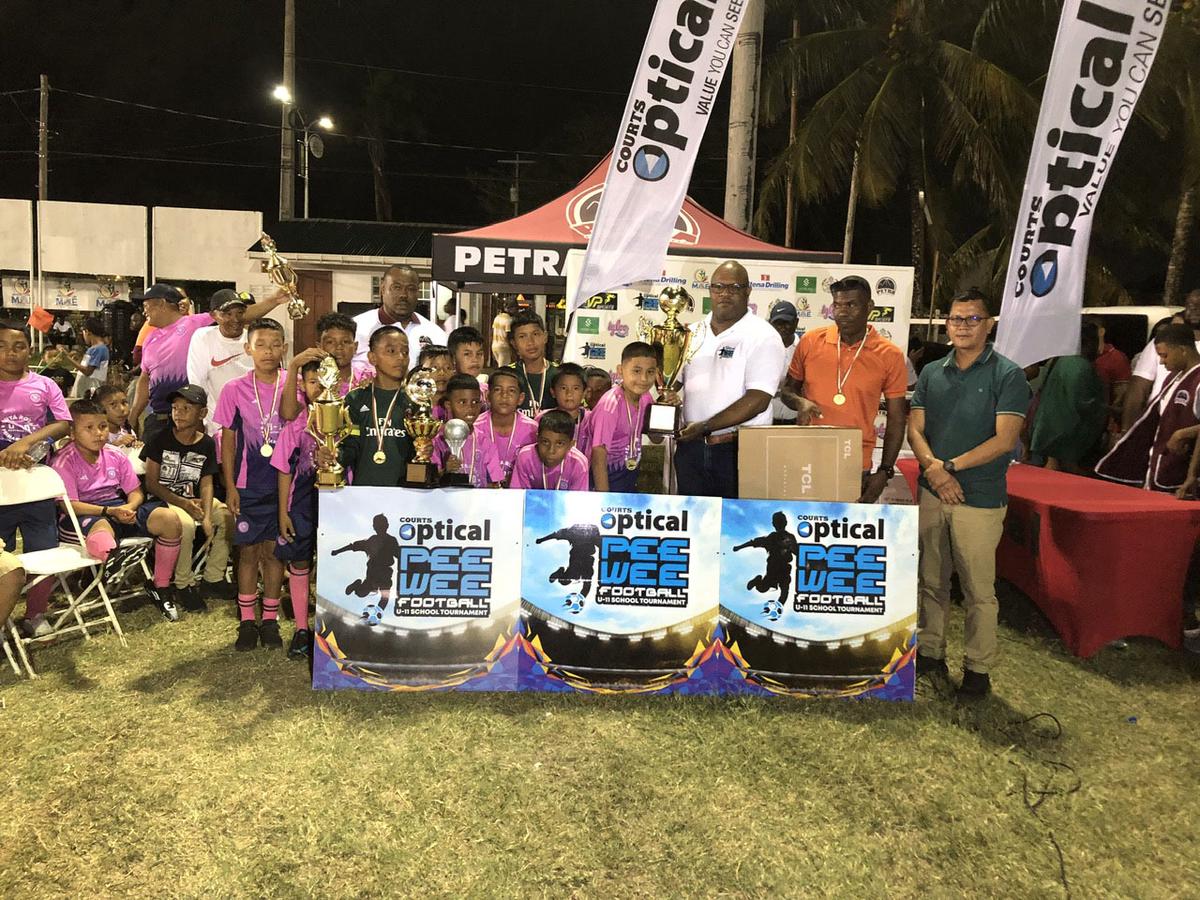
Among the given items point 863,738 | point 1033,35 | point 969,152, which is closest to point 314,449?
point 863,738

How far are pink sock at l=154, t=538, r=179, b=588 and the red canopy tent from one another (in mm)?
4085

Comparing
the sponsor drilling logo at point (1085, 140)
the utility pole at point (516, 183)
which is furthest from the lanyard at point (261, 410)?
the utility pole at point (516, 183)

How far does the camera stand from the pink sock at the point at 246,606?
4762 millimetres

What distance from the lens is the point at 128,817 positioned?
3.07 meters

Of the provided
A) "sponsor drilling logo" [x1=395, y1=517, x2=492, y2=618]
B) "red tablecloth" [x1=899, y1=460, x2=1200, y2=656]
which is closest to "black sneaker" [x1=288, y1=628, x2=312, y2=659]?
"sponsor drilling logo" [x1=395, y1=517, x2=492, y2=618]

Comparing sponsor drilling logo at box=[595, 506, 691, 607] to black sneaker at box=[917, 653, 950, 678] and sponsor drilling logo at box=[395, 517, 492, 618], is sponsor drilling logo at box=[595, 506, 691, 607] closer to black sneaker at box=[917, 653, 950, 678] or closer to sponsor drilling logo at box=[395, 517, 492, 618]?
sponsor drilling logo at box=[395, 517, 492, 618]

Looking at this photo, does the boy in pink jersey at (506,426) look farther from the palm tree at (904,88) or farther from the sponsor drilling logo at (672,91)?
the palm tree at (904,88)

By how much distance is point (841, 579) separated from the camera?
4094 mm

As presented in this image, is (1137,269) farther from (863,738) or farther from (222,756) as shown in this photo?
(222,756)

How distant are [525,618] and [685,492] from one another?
1.39m

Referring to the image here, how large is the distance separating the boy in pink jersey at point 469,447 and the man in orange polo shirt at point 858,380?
6.17 feet

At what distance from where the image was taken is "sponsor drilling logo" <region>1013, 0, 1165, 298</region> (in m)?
5.06

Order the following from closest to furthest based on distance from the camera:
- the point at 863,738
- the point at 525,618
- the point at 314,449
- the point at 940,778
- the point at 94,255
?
the point at 940,778 < the point at 863,738 < the point at 525,618 < the point at 314,449 < the point at 94,255

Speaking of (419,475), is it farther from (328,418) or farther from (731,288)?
(731,288)
